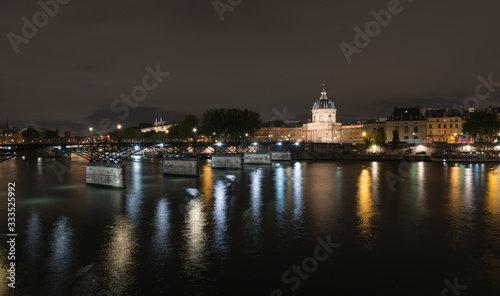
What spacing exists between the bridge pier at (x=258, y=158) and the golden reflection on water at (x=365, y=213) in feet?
137

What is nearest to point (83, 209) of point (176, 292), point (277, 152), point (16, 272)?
point (16, 272)

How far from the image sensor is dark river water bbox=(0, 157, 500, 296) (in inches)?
553

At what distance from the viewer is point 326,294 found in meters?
13.3

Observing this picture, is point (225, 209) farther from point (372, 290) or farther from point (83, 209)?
point (372, 290)

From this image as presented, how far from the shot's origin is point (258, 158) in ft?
285

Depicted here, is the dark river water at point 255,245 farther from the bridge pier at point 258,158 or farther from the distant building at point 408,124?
the distant building at point 408,124

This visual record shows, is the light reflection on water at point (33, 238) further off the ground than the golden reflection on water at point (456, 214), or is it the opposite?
the light reflection on water at point (33, 238)

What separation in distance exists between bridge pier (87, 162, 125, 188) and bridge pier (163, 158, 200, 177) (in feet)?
44.6

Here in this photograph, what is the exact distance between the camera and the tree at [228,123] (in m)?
116

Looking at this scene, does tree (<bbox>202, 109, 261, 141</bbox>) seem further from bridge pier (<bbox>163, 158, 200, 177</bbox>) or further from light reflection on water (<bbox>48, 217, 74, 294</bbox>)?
light reflection on water (<bbox>48, 217, 74, 294</bbox>)

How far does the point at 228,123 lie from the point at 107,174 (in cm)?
7563

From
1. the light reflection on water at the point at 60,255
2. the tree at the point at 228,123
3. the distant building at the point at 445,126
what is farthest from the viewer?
the distant building at the point at 445,126

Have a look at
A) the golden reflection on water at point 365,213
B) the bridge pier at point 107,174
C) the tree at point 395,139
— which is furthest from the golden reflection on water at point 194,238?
the tree at point 395,139

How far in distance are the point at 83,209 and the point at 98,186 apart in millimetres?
14607
